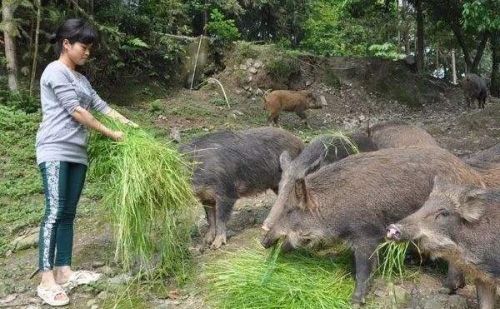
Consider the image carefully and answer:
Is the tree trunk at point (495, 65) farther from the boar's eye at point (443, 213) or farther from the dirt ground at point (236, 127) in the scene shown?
the boar's eye at point (443, 213)

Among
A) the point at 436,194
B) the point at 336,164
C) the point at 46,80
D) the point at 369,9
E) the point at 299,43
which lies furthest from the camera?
the point at 299,43

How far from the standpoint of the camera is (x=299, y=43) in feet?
83.4

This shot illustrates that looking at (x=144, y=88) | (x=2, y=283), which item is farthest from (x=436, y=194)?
(x=144, y=88)

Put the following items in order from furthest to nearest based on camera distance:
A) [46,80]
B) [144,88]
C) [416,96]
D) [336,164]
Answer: [416,96], [144,88], [336,164], [46,80]

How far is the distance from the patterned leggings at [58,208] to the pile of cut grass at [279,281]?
1.23m

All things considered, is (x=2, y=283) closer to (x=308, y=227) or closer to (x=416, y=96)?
(x=308, y=227)

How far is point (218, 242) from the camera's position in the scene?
219 inches

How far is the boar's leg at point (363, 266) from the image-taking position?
4121 mm

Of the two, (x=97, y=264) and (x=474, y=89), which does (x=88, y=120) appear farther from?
(x=474, y=89)

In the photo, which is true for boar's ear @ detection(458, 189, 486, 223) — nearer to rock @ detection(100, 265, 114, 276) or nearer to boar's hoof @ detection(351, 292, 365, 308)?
boar's hoof @ detection(351, 292, 365, 308)

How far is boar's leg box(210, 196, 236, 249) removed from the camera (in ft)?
18.4

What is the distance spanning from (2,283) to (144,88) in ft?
31.6

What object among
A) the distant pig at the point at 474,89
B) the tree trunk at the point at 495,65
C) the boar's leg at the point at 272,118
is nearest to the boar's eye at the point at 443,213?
the boar's leg at the point at 272,118

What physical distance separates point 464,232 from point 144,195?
2389 millimetres
